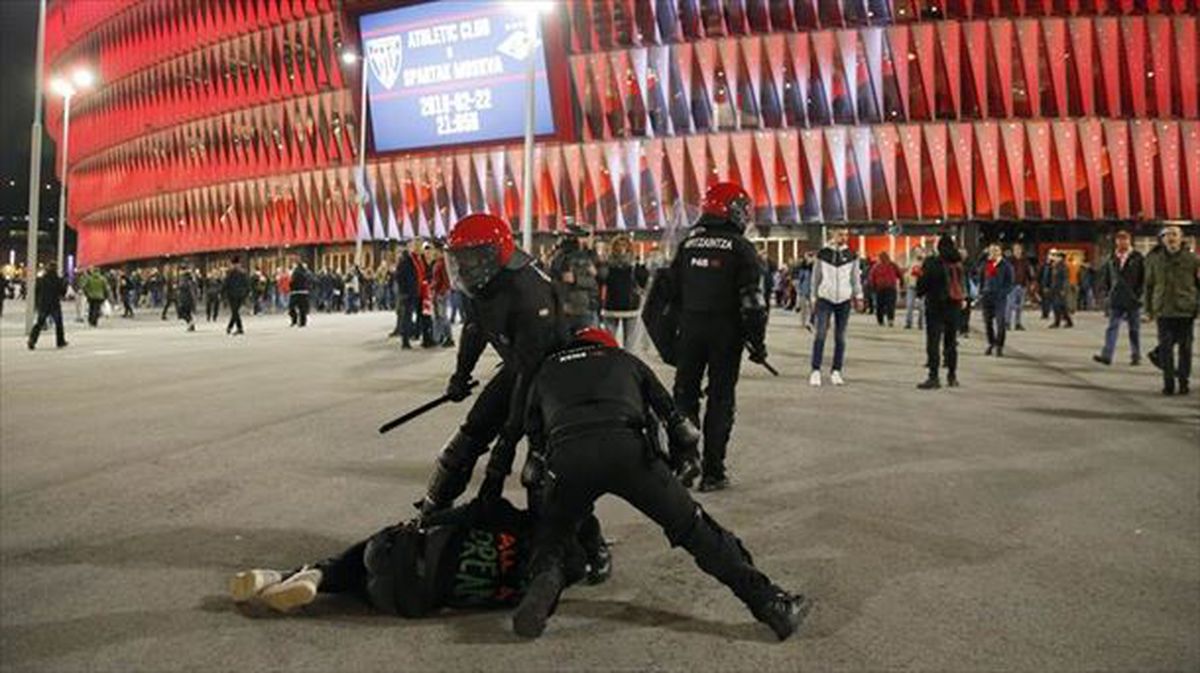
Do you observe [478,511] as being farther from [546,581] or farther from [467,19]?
[467,19]

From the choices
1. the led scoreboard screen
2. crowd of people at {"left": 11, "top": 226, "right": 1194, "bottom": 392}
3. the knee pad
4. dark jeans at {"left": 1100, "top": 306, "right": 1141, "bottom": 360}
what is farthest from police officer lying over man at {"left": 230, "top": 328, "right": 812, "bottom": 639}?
the led scoreboard screen

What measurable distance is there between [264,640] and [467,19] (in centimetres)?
4499

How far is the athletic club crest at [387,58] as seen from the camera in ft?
157

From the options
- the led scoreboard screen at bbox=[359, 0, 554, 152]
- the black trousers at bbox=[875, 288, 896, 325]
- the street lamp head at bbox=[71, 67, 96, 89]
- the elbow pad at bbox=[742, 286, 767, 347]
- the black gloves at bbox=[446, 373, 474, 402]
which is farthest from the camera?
the led scoreboard screen at bbox=[359, 0, 554, 152]

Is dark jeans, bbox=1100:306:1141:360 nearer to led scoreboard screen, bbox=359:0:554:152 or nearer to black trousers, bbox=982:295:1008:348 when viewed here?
black trousers, bbox=982:295:1008:348

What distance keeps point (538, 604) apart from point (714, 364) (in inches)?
105

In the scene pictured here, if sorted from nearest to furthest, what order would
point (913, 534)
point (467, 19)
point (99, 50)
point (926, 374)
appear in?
point (913, 534) → point (926, 374) → point (467, 19) → point (99, 50)

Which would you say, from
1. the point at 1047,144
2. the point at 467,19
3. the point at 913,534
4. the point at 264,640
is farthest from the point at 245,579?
the point at 467,19

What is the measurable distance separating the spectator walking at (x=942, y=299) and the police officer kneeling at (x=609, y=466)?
8.17m

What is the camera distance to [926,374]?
12.9 meters

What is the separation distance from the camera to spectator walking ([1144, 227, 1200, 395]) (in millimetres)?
10461

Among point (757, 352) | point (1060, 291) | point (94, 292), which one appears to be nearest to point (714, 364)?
point (757, 352)

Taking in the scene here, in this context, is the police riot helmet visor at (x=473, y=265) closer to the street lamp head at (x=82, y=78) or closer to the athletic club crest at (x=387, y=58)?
the street lamp head at (x=82, y=78)

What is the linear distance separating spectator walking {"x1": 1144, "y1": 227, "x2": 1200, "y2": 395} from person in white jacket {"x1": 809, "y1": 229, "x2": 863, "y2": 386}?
10.4ft
